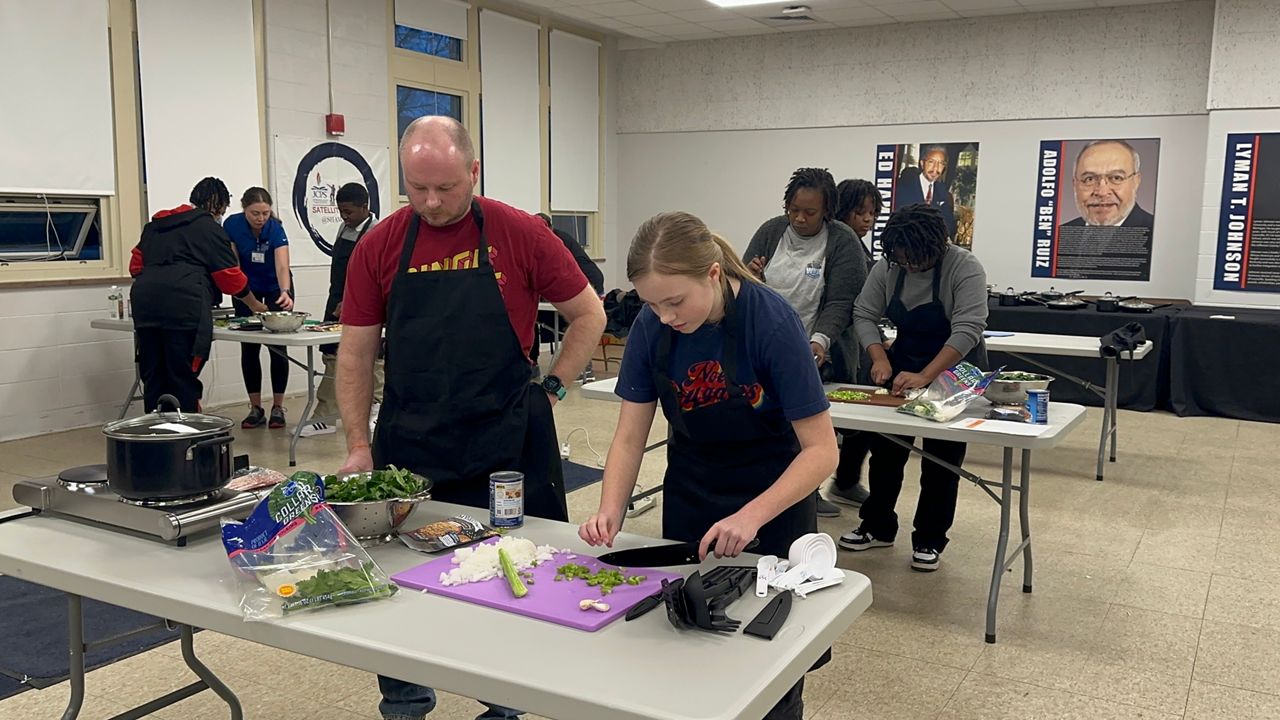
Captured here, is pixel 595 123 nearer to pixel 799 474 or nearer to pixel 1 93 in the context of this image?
pixel 1 93

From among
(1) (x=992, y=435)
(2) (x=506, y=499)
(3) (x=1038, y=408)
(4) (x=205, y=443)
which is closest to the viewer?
(4) (x=205, y=443)

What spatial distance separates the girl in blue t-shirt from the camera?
6.01 feet

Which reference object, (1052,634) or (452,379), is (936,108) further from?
(452,379)

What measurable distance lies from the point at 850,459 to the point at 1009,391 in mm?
1311

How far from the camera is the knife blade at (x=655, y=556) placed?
1.82 metres

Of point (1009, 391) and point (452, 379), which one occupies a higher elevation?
point (452, 379)

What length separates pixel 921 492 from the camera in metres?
3.90

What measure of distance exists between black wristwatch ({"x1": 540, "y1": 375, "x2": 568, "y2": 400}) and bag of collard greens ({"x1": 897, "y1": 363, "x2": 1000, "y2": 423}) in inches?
55.5

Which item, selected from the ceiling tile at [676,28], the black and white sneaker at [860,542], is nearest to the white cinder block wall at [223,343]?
the ceiling tile at [676,28]

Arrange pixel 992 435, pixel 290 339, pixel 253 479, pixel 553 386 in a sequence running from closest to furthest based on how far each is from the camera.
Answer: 1. pixel 253 479
2. pixel 553 386
3. pixel 992 435
4. pixel 290 339

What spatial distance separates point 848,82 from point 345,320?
26.6ft

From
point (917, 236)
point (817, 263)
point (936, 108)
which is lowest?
point (817, 263)

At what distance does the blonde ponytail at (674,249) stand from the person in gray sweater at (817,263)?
7.29ft

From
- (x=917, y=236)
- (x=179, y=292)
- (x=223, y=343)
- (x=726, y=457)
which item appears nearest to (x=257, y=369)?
(x=223, y=343)
